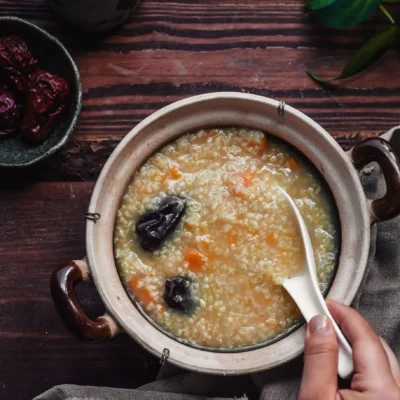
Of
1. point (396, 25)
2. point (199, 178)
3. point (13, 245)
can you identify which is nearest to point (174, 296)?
point (199, 178)

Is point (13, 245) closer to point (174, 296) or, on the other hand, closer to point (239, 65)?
point (174, 296)

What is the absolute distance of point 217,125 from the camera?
1.93 meters

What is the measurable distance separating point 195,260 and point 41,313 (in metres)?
0.56

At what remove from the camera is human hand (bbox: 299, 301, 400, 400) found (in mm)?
1620

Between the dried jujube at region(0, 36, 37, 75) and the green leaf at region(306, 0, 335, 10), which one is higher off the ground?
the green leaf at region(306, 0, 335, 10)

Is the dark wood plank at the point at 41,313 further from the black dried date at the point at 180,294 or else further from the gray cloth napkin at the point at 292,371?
the black dried date at the point at 180,294

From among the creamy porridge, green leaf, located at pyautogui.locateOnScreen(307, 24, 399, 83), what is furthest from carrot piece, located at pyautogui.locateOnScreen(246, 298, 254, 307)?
green leaf, located at pyautogui.locateOnScreen(307, 24, 399, 83)

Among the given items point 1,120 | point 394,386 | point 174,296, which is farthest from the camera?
point 1,120

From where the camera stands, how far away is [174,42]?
6.87ft

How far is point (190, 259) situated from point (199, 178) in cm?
23

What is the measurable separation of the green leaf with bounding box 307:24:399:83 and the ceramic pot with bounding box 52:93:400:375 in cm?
31

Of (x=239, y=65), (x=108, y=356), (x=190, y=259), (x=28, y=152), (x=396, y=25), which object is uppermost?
(x=396, y=25)

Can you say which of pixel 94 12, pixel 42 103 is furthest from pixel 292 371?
pixel 94 12

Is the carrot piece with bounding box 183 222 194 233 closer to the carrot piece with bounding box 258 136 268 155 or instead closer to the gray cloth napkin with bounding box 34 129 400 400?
the carrot piece with bounding box 258 136 268 155
